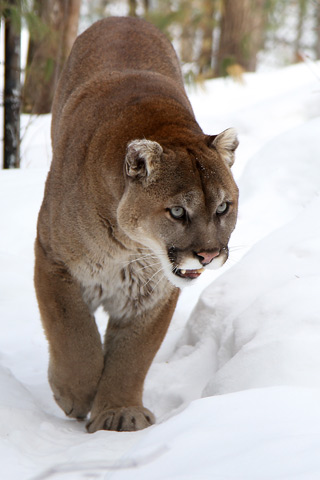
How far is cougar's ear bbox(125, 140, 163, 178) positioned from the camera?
2652 millimetres

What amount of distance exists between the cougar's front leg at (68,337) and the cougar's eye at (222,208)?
804 millimetres

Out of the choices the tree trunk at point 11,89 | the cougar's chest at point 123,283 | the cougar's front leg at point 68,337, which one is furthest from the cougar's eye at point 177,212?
the tree trunk at point 11,89

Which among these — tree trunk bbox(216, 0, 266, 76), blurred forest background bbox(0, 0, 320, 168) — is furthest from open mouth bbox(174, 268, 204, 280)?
tree trunk bbox(216, 0, 266, 76)

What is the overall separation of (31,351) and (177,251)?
182cm

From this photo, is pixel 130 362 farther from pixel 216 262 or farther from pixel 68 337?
pixel 216 262

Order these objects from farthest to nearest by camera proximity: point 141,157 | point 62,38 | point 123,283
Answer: point 62,38 → point 123,283 → point 141,157

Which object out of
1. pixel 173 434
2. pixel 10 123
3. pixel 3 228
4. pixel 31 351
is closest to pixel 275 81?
pixel 10 123

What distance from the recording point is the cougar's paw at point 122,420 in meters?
3.19

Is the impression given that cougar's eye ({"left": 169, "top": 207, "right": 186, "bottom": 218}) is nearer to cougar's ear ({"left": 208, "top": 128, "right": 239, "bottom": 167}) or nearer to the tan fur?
the tan fur

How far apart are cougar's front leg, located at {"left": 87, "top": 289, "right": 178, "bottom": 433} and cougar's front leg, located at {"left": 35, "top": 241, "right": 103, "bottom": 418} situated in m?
0.06

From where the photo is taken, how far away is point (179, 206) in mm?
2637

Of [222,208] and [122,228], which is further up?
[222,208]

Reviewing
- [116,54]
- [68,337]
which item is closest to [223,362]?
[68,337]

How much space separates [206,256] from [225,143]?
56 centimetres
